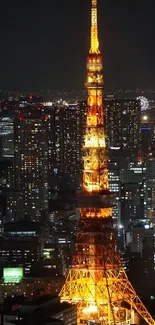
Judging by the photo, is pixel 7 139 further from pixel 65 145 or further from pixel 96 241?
pixel 96 241

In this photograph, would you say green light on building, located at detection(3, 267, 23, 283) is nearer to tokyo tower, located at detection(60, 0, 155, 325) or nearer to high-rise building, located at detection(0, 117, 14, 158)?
tokyo tower, located at detection(60, 0, 155, 325)

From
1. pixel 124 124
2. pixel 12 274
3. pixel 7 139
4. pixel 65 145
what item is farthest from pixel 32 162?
pixel 12 274

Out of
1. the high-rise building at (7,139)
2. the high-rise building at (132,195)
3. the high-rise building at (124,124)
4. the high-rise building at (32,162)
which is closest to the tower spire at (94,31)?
the high-rise building at (132,195)

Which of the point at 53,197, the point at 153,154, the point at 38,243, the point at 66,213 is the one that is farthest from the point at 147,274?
the point at 153,154

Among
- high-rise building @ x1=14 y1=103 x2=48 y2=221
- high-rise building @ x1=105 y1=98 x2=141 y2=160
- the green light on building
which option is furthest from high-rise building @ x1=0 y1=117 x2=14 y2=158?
the green light on building

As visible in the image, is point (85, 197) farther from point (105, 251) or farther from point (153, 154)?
point (153, 154)

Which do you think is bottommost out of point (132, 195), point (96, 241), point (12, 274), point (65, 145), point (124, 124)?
point (12, 274)

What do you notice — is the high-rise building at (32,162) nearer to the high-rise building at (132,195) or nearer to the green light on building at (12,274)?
the high-rise building at (132,195)
